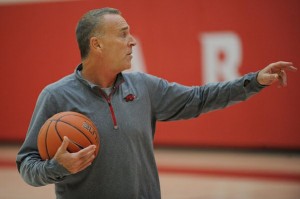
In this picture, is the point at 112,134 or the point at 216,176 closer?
the point at 112,134

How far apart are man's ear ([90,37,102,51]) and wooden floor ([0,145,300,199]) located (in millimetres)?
3217

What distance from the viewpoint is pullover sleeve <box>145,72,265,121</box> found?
10.3 ft

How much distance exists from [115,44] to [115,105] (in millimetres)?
381

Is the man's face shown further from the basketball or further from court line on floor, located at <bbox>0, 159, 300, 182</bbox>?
court line on floor, located at <bbox>0, 159, 300, 182</bbox>

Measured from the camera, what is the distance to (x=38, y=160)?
278 cm

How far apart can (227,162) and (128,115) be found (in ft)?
17.3

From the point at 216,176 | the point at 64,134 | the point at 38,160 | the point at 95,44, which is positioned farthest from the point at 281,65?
the point at 216,176

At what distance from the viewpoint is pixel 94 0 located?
9.20 metres

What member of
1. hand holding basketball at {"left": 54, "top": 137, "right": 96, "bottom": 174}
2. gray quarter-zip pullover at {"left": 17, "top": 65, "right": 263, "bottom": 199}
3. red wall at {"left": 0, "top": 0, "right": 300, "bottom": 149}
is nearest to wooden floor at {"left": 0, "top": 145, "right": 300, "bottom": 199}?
red wall at {"left": 0, "top": 0, "right": 300, "bottom": 149}

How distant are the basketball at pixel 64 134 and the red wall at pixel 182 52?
573cm

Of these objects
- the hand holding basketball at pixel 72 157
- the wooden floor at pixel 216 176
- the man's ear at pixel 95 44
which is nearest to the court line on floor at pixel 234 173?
the wooden floor at pixel 216 176

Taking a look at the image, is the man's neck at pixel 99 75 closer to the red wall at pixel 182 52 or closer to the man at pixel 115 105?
the man at pixel 115 105

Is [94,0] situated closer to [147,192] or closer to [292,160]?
[292,160]

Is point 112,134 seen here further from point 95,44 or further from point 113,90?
point 95,44
